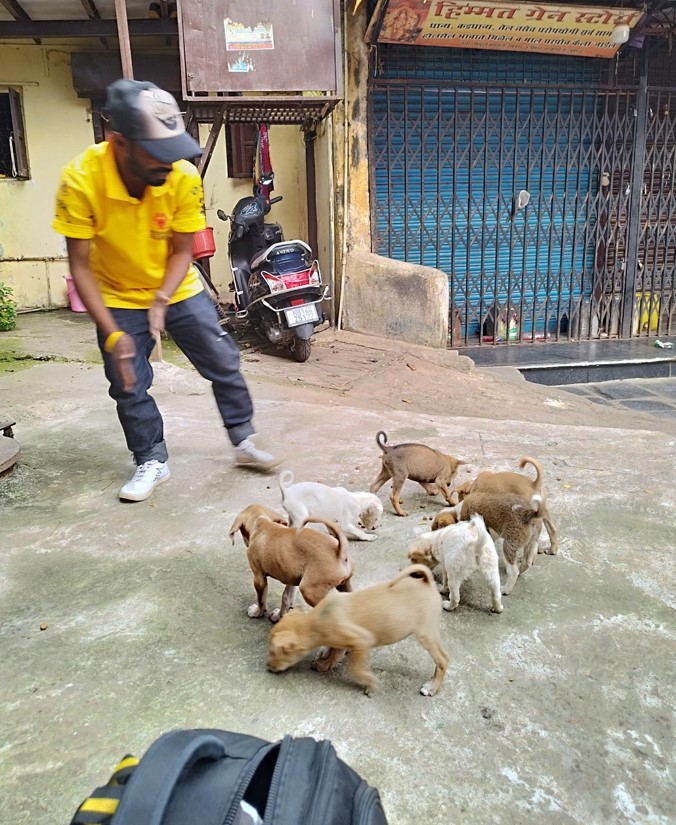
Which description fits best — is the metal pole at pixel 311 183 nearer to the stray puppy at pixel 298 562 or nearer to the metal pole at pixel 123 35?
the metal pole at pixel 123 35

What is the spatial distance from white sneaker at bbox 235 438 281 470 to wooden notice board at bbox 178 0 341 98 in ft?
15.1

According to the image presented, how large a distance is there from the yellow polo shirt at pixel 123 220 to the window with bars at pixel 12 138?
27.1 ft

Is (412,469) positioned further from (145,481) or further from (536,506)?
(145,481)

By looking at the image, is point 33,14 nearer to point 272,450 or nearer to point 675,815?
point 272,450

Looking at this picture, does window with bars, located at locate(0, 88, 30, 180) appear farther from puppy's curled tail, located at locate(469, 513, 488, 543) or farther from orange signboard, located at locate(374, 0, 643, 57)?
puppy's curled tail, located at locate(469, 513, 488, 543)

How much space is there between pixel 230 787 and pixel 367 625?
0.82 m

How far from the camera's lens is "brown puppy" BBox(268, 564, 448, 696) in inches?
70.5

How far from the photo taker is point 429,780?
1594 mm

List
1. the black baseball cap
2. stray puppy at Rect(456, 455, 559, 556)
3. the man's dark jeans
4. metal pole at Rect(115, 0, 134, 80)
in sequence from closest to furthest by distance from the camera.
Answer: stray puppy at Rect(456, 455, 559, 556), the black baseball cap, the man's dark jeans, metal pole at Rect(115, 0, 134, 80)

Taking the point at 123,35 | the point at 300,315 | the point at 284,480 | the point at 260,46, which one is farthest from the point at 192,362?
the point at 260,46

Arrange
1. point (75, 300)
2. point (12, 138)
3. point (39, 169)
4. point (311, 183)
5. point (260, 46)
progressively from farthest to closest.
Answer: point (39, 169), point (12, 138), point (311, 183), point (75, 300), point (260, 46)

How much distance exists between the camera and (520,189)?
9.09m

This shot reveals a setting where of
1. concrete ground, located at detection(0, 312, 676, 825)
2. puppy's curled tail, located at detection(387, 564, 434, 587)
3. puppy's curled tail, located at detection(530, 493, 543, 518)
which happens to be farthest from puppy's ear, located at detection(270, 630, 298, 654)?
puppy's curled tail, located at detection(530, 493, 543, 518)

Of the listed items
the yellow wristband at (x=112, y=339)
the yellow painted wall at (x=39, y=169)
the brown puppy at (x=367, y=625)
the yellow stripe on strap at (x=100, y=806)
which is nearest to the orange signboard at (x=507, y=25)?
the yellow painted wall at (x=39, y=169)
